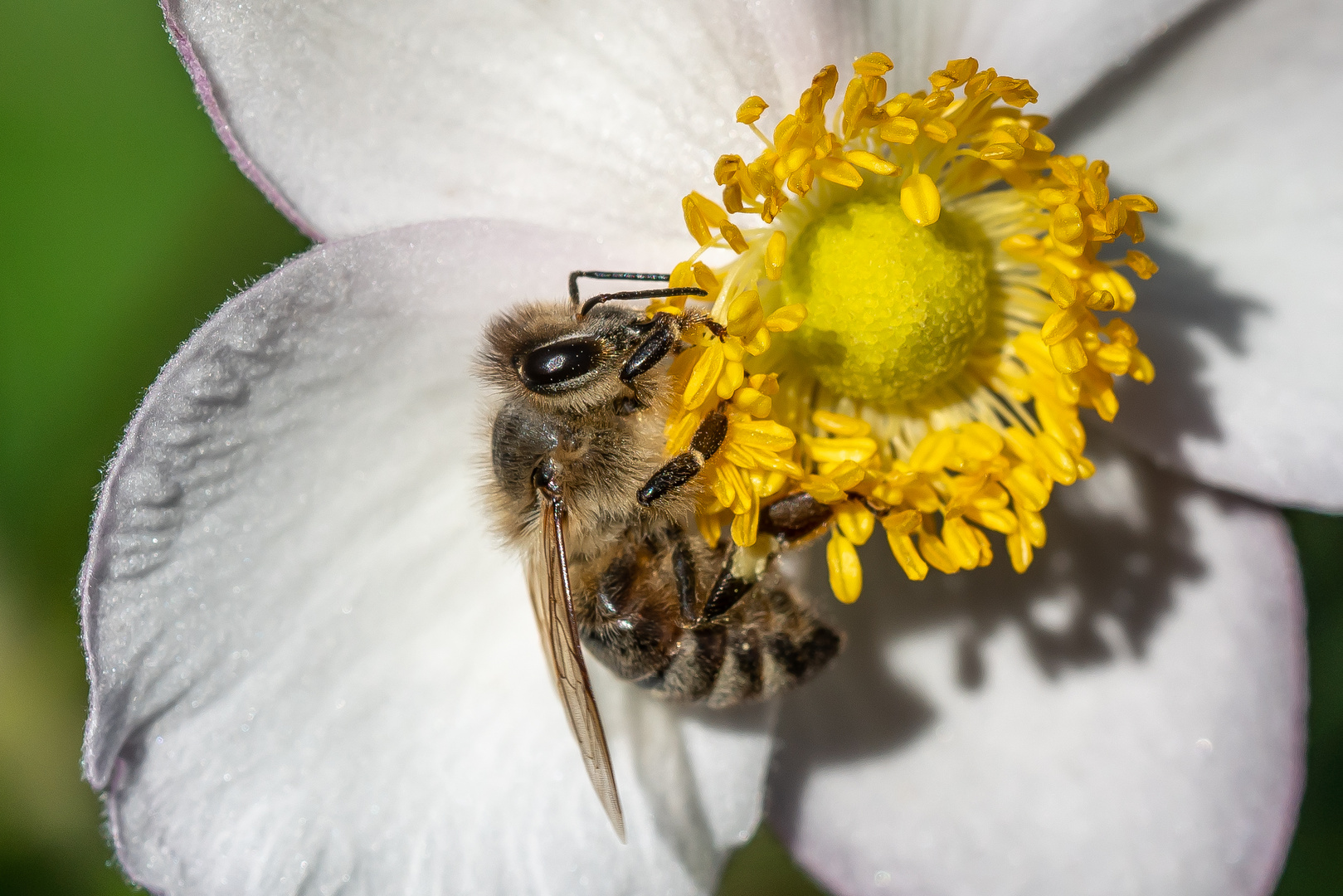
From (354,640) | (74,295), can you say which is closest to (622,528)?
(354,640)

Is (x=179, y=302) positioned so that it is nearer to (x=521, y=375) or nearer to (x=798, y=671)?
(x=521, y=375)

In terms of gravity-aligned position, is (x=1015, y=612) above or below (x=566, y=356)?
below

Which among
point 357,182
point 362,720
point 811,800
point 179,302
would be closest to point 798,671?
point 811,800

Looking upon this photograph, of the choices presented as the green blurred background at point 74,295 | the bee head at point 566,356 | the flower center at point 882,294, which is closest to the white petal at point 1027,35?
the flower center at point 882,294

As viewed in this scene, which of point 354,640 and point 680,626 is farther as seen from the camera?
point 354,640

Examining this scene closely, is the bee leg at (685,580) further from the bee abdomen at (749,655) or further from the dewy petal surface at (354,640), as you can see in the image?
the dewy petal surface at (354,640)

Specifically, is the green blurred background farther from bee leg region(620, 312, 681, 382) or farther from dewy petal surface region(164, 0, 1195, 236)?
bee leg region(620, 312, 681, 382)

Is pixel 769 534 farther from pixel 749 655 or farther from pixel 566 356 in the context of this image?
pixel 566 356
